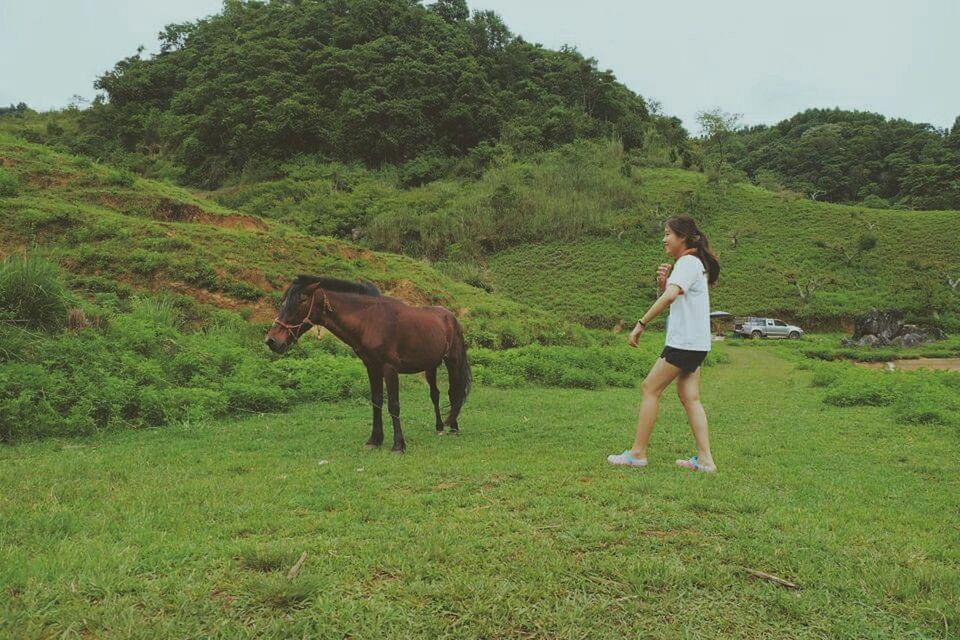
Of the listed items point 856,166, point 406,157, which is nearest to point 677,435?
point 406,157

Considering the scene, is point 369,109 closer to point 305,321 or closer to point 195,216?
point 195,216

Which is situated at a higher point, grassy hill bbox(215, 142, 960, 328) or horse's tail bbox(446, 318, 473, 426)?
grassy hill bbox(215, 142, 960, 328)

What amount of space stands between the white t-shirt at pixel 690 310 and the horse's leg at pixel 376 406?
10.5ft

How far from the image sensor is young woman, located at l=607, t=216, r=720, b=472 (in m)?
4.66

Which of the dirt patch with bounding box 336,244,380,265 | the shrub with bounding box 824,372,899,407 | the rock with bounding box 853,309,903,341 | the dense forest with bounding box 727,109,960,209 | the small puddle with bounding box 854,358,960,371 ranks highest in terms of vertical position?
the dense forest with bounding box 727,109,960,209

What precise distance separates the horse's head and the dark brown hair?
3710mm

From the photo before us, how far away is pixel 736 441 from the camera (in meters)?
6.57

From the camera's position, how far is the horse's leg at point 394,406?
580 centimetres

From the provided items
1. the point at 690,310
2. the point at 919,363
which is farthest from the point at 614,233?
the point at 690,310

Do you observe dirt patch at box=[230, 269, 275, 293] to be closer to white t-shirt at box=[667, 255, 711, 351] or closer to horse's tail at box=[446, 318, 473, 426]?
horse's tail at box=[446, 318, 473, 426]

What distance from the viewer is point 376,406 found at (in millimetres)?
6188

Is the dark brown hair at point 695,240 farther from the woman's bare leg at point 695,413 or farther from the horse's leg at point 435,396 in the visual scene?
the horse's leg at point 435,396

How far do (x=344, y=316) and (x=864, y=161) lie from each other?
81.3 metres

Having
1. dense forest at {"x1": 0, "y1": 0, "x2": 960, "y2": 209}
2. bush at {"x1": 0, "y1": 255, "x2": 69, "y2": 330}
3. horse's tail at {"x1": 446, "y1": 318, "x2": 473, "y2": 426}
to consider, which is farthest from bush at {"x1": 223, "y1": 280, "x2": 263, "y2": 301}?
dense forest at {"x1": 0, "y1": 0, "x2": 960, "y2": 209}
